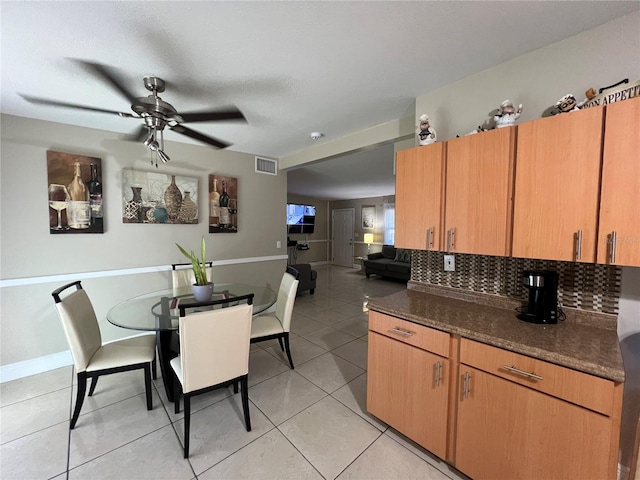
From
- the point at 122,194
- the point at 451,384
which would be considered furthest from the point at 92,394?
the point at 451,384

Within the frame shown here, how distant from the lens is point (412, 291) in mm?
2135

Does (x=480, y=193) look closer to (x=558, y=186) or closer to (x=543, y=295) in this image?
(x=558, y=186)

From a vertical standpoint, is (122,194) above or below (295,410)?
above

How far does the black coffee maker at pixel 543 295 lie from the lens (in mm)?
1388

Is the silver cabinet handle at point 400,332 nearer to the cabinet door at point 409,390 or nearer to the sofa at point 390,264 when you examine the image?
the cabinet door at point 409,390

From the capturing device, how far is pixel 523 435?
1.16 meters

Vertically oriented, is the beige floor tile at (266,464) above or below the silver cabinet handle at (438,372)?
below

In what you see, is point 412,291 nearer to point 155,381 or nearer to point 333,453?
point 333,453

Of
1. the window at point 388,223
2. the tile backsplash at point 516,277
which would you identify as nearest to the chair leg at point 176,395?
the tile backsplash at point 516,277

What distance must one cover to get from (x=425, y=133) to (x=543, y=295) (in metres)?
1.22

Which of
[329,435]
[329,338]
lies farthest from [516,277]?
[329,338]

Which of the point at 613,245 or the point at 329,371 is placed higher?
the point at 613,245

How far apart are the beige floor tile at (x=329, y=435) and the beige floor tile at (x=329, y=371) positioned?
0.93ft

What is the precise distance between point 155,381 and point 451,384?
2517 mm
